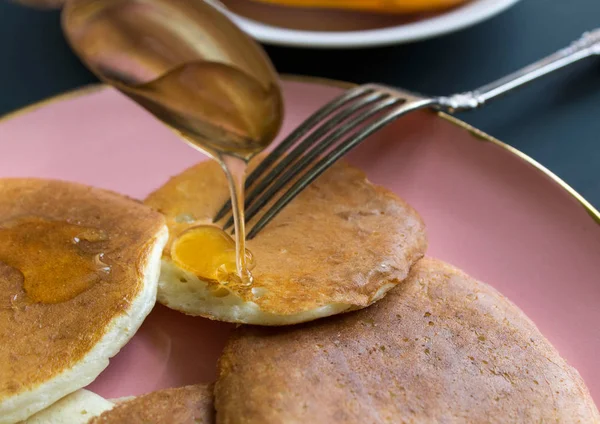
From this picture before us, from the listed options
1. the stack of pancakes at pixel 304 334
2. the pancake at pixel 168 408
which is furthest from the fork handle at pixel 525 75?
the pancake at pixel 168 408

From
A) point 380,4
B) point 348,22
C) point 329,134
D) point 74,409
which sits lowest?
point 74,409

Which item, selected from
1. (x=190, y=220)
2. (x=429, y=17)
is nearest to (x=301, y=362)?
(x=190, y=220)

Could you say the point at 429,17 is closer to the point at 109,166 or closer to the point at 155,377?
the point at 109,166

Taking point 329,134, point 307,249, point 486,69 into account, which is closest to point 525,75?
point 486,69

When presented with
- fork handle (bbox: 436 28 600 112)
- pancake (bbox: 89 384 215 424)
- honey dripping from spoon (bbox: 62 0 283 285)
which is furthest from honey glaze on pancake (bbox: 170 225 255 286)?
fork handle (bbox: 436 28 600 112)

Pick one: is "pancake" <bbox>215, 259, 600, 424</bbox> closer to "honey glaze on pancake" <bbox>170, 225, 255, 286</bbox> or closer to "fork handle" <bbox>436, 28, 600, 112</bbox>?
"honey glaze on pancake" <bbox>170, 225, 255, 286</bbox>

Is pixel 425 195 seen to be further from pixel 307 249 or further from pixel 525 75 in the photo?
pixel 525 75

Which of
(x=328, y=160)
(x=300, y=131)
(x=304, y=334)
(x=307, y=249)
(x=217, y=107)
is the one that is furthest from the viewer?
(x=300, y=131)
